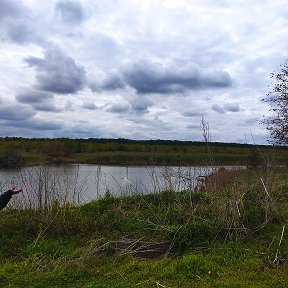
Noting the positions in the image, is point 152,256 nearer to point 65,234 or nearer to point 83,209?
point 65,234

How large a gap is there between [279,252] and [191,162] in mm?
5652

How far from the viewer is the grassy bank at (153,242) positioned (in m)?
6.30

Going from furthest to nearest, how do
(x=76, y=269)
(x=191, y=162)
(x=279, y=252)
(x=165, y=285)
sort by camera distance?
(x=191, y=162), (x=279, y=252), (x=76, y=269), (x=165, y=285)

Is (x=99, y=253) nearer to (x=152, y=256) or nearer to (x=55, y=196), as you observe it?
(x=152, y=256)

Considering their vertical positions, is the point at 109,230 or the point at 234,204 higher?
the point at 234,204

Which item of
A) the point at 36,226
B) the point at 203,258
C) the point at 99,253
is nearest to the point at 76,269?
the point at 99,253

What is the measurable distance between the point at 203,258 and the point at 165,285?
114cm

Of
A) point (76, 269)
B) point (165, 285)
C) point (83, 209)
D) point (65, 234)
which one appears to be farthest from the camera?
point (83, 209)

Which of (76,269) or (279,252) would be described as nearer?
(76,269)

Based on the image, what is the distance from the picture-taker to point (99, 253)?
7445 millimetres

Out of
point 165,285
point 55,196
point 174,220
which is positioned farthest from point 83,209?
point 165,285

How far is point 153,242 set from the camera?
796cm

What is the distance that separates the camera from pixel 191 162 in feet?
41.5

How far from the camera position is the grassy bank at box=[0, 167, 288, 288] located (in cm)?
630
